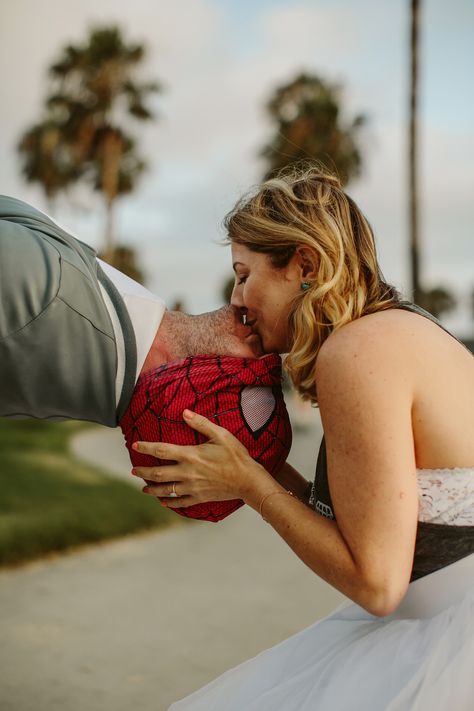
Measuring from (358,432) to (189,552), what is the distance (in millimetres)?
4925

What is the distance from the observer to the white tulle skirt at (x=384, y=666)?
1.89m

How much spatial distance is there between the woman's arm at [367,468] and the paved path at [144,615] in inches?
95.8

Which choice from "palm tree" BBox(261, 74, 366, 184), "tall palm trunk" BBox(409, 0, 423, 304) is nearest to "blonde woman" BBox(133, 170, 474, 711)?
"tall palm trunk" BBox(409, 0, 423, 304)

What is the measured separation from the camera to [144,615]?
201 inches

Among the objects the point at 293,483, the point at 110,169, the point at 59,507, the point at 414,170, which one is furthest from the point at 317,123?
the point at 293,483

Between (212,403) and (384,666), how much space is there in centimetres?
75

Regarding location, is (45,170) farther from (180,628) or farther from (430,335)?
(430,335)

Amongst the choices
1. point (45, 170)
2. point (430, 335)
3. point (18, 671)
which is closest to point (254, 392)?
point (430, 335)

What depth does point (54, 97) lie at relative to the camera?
23.7 metres

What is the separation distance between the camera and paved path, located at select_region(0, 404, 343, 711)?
4141mm

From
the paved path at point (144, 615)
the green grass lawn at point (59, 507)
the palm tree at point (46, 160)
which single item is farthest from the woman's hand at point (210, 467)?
the palm tree at point (46, 160)

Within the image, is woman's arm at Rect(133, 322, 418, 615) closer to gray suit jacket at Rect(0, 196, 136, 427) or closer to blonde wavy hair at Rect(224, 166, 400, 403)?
blonde wavy hair at Rect(224, 166, 400, 403)

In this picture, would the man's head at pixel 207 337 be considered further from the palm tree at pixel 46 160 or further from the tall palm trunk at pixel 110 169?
the palm tree at pixel 46 160

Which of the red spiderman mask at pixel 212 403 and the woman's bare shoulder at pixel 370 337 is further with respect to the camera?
the red spiderman mask at pixel 212 403
